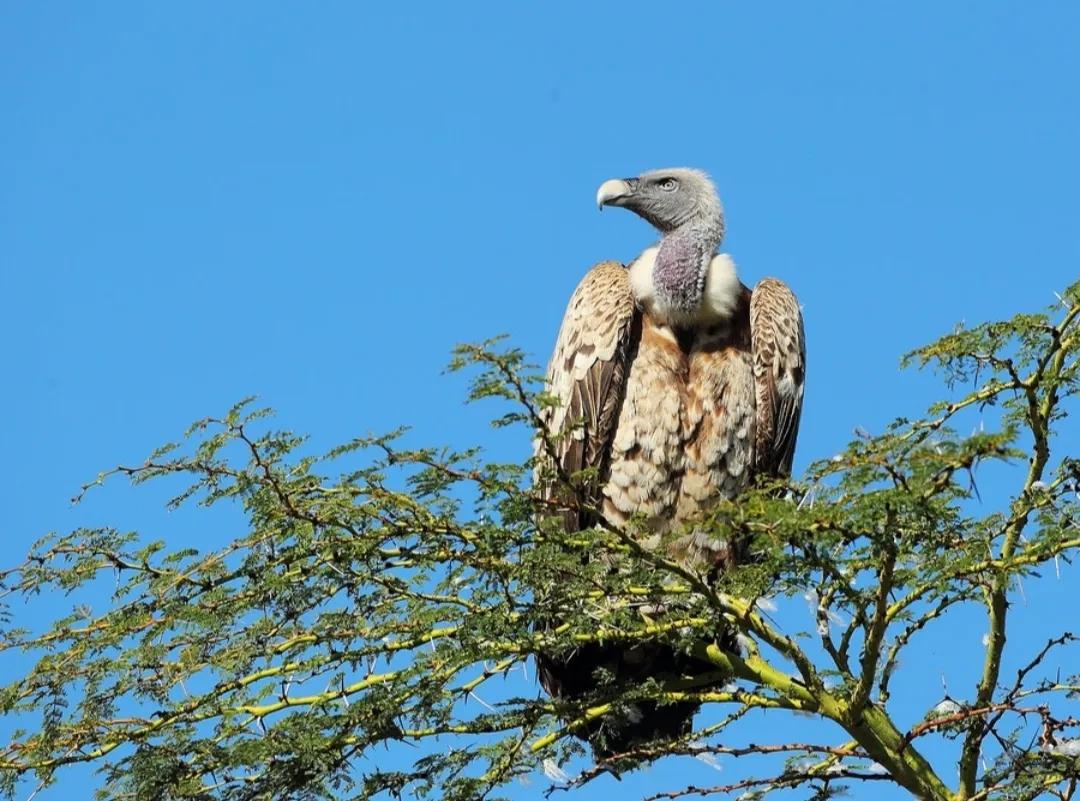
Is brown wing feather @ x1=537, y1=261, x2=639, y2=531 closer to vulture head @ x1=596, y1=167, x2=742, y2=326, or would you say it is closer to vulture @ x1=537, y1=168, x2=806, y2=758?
vulture @ x1=537, y1=168, x2=806, y2=758

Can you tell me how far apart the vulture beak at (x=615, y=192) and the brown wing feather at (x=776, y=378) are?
4.42ft

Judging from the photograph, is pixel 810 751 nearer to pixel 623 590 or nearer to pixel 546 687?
pixel 623 590

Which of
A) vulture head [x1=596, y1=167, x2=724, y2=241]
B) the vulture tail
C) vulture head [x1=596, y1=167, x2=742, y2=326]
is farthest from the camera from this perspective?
vulture head [x1=596, y1=167, x2=724, y2=241]

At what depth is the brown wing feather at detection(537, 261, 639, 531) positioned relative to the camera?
852 cm

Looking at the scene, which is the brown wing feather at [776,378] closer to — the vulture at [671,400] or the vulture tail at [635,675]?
the vulture at [671,400]

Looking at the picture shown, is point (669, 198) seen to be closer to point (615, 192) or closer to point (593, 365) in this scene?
point (615, 192)

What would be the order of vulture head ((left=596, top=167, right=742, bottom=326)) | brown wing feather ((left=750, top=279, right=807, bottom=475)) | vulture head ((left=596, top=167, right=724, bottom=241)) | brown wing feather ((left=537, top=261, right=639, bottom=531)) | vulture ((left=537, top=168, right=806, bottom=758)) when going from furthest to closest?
1. vulture head ((left=596, top=167, right=724, bottom=241))
2. vulture head ((left=596, top=167, right=742, bottom=326))
3. brown wing feather ((left=750, top=279, right=807, bottom=475))
4. brown wing feather ((left=537, top=261, right=639, bottom=531))
5. vulture ((left=537, top=168, right=806, bottom=758))

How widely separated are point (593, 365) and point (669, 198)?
64.2 inches

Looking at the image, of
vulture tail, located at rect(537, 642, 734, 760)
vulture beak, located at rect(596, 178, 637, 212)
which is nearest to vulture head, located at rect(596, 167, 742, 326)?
vulture beak, located at rect(596, 178, 637, 212)

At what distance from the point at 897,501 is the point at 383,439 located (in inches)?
69.0

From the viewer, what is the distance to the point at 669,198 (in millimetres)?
9891

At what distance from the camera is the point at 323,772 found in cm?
640

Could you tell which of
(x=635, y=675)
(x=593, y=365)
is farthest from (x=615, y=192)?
(x=635, y=675)

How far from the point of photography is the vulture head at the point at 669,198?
975 cm
